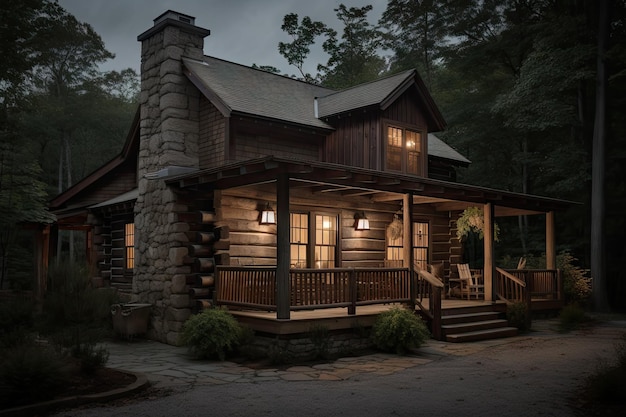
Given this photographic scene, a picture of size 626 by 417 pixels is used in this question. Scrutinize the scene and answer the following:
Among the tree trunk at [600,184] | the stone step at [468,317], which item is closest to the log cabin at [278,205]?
the stone step at [468,317]

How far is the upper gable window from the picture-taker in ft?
50.7

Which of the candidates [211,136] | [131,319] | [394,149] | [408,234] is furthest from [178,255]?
[394,149]

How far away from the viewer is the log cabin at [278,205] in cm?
1123

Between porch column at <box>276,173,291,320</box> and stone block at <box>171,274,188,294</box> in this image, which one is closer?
porch column at <box>276,173,291,320</box>

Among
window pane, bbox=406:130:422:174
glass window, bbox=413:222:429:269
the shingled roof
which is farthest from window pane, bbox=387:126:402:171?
glass window, bbox=413:222:429:269

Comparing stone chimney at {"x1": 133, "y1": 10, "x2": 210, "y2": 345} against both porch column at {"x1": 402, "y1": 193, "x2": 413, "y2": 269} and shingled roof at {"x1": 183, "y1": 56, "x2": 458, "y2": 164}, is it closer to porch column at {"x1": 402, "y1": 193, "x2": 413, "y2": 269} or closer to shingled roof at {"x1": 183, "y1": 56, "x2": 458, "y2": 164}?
shingled roof at {"x1": 183, "y1": 56, "x2": 458, "y2": 164}

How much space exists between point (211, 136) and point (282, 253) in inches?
175

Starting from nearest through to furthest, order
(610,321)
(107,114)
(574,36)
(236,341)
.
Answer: (236,341) → (610,321) → (574,36) → (107,114)

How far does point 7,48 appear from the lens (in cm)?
1716

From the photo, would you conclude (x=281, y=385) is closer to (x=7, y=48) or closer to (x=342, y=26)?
(x=7, y=48)

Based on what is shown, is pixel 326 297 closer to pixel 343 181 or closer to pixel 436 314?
pixel 343 181

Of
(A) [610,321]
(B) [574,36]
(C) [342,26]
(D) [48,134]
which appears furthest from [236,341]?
(C) [342,26]

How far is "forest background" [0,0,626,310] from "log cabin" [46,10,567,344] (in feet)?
16.7

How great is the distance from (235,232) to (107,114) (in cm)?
2719
